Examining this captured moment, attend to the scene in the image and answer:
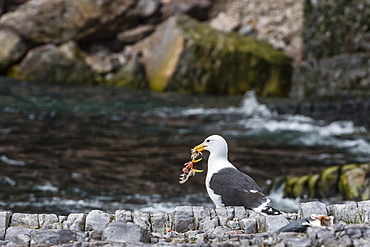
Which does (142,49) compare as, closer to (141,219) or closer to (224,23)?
(224,23)

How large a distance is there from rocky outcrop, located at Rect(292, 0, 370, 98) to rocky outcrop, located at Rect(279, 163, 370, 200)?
288 inches

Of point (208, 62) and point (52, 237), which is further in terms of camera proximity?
point (208, 62)

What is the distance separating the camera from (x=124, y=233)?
3.55 m

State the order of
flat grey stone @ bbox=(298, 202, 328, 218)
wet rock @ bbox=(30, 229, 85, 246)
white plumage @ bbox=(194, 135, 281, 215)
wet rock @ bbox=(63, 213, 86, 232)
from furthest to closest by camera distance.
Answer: white plumage @ bbox=(194, 135, 281, 215)
flat grey stone @ bbox=(298, 202, 328, 218)
wet rock @ bbox=(63, 213, 86, 232)
wet rock @ bbox=(30, 229, 85, 246)

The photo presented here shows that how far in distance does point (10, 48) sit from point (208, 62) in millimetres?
8872

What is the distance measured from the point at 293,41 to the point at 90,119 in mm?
14905

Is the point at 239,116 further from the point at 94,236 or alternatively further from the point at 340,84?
the point at 94,236

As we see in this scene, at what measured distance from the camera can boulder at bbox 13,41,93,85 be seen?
925 inches

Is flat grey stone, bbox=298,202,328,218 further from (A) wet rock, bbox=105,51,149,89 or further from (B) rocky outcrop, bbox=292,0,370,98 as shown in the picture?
(A) wet rock, bbox=105,51,149,89

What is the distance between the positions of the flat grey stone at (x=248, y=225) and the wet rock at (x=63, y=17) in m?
23.4

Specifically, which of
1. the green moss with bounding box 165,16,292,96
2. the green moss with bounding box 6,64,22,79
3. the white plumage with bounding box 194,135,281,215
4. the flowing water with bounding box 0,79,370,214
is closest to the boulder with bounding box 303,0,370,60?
the flowing water with bounding box 0,79,370,214

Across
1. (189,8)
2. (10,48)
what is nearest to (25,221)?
(10,48)

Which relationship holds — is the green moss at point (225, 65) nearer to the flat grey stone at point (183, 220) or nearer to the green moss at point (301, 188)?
the green moss at point (301, 188)

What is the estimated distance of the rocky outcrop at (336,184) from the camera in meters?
7.39
